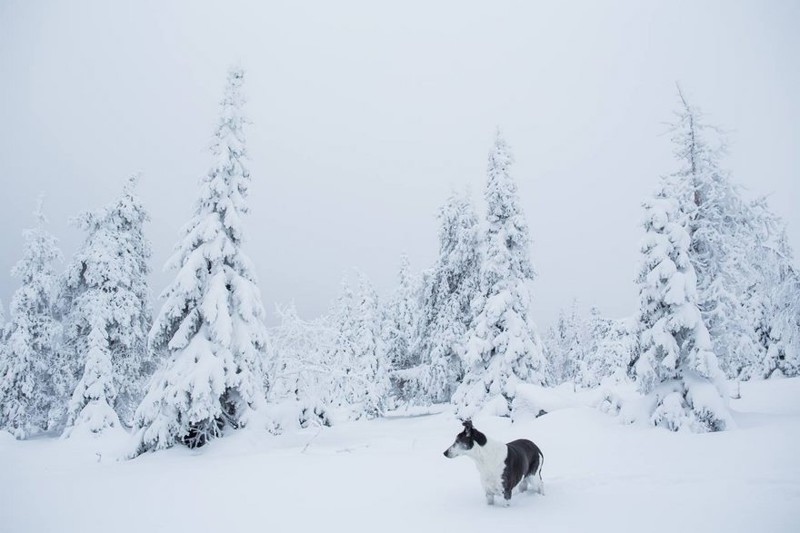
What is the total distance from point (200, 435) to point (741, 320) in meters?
18.6

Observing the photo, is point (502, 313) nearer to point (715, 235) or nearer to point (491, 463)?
point (715, 235)

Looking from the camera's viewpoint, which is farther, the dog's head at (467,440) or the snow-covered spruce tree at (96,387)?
the snow-covered spruce tree at (96,387)

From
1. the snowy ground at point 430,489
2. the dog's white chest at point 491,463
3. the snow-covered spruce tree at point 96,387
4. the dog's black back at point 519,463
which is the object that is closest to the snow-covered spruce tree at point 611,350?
the snowy ground at point 430,489

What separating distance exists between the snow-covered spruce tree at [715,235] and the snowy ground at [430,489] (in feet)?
8.99

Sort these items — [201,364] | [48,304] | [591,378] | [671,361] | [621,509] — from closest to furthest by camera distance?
[621,509] → [671,361] → [201,364] → [48,304] → [591,378]

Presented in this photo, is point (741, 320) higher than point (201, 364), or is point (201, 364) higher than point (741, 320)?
point (741, 320)

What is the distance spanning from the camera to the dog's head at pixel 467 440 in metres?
6.91

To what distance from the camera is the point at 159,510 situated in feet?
24.2

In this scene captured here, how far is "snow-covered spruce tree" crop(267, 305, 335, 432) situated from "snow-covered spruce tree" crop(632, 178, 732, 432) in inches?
459

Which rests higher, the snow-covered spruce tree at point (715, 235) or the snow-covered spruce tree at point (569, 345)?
the snow-covered spruce tree at point (715, 235)

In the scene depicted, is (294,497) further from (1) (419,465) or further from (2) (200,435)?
(2) (200,435)

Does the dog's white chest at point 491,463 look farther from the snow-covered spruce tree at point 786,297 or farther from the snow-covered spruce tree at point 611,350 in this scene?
the snow-covered spruce tree at point 786,297

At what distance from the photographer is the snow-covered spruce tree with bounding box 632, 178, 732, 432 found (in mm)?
12008

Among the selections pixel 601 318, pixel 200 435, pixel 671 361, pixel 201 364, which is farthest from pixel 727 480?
pixel 601 318
